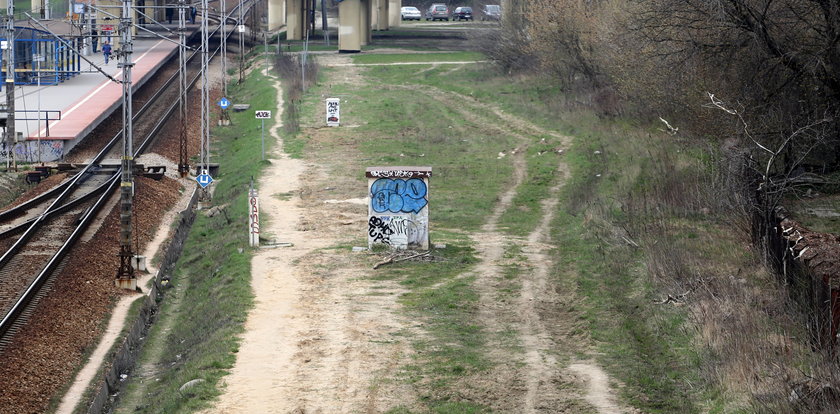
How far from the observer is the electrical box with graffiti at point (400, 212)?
2609 centimetres

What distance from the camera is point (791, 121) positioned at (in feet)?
84.9

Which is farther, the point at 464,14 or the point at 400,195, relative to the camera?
the point at 464,14

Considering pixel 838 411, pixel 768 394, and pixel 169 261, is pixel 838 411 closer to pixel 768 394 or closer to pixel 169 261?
pixel 768 394

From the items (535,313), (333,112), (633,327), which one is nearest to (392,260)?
(535,313)

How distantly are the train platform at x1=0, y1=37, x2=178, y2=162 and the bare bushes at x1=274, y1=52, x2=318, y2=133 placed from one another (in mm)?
7630

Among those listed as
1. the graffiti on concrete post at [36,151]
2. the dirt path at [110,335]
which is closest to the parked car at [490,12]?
the graffiti on concrete post at [36,151]

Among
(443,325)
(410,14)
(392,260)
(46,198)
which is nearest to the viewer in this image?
(443,325)

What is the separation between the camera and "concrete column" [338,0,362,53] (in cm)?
7569

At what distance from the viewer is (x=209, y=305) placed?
912 inches

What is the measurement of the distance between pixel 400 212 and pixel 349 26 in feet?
171

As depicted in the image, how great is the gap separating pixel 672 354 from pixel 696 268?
14.1 ft

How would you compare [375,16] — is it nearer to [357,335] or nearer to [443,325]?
[443,325]

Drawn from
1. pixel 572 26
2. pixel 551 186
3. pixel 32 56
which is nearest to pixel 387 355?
pixel 551 186

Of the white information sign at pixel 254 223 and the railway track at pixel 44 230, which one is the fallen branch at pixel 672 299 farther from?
the railway track at pixel 44 230
